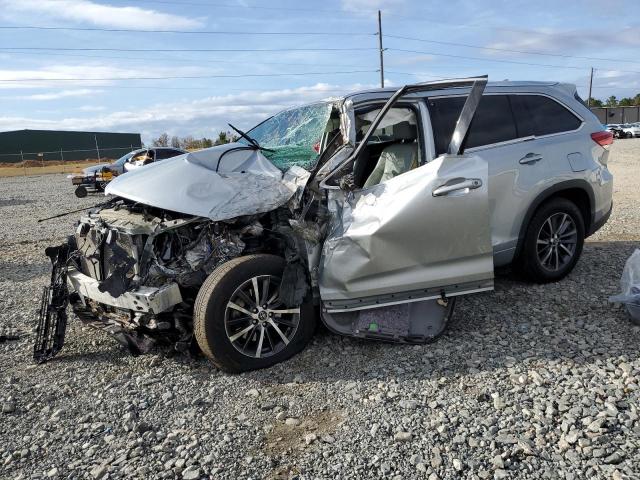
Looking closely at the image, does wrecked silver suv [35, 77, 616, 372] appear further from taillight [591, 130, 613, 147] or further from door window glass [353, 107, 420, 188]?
taillight [591, 130, 613, 147]

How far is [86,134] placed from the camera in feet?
206

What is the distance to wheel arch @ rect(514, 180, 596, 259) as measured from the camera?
195 inches

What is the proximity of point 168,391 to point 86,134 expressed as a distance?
6625 cm

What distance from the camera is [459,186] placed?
12.6 ft

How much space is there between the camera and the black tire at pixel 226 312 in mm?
3625

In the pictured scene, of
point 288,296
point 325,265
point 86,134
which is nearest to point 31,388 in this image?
point 288,296

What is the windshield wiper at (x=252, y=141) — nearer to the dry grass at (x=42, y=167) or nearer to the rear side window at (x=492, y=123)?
the rear side window at (x=492, y=123)

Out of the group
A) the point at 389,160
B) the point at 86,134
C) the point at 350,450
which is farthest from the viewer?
the point at 86,134

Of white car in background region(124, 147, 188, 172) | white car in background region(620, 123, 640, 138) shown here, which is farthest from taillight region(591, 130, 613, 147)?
white car in background region(620, 123, 640, 138)

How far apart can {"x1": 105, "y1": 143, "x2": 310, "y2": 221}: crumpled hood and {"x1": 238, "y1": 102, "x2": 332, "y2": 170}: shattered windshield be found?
0.49 ft

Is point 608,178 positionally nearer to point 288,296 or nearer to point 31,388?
point 288,296

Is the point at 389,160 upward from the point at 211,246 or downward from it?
upward

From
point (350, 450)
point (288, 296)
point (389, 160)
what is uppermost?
point (389, 160)

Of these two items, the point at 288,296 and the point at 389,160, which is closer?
the point at 288,296
